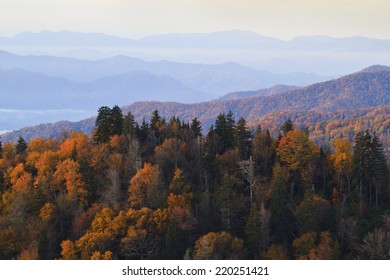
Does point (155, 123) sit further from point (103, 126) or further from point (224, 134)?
point (224, 134)

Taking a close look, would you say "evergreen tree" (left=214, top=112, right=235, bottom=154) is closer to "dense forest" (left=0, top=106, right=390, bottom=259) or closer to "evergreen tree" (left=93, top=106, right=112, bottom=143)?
"dense forest" (left=0, top=106, right=390, bottom=259)

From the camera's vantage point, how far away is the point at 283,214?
1861 inches

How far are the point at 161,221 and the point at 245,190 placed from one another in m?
11.2

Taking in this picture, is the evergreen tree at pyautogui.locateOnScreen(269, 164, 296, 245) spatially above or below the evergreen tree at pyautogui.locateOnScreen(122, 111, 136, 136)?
below

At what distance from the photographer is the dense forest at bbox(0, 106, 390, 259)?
43.8m

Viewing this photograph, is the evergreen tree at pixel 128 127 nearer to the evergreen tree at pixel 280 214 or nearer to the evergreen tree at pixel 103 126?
the evergreen tree at pixel 103 126

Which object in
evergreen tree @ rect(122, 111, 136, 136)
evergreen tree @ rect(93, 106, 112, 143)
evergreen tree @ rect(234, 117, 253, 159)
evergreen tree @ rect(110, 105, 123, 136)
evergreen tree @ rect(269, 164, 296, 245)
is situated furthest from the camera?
evergreen tree @ rect(110, 105, 123, 136)

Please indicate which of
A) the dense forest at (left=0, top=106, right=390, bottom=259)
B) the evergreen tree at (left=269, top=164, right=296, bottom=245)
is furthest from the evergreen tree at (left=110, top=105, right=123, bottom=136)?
the evergreen tree at (left=269, top=164, right=296, bottom=245)

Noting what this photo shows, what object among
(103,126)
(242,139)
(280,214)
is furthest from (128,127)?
(280,214)

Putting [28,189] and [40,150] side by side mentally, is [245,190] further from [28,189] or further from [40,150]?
[40,150]

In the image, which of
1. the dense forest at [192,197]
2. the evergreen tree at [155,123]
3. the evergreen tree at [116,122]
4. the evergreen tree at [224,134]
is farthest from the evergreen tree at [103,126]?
the evergreen tree at [224,134]

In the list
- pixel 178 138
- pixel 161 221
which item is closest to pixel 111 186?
pixel 161 221

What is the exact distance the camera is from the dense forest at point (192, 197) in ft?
144

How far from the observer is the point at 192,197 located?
164ft
